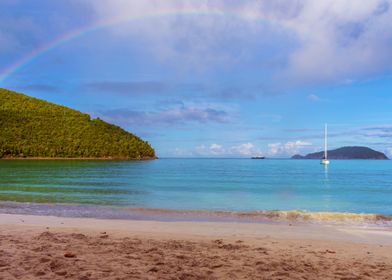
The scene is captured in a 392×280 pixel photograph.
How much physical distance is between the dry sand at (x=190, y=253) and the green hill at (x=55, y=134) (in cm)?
11783

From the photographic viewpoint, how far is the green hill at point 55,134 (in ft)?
415

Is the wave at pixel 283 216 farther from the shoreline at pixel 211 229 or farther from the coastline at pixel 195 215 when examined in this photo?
the shoreline at pixel 211 229

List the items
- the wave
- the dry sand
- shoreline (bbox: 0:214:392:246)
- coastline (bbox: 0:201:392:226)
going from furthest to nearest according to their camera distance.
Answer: the wave < coastline (bbox: 0:201:392:226) < shoreline (bbox: 0:214:392:246) < the dry sand

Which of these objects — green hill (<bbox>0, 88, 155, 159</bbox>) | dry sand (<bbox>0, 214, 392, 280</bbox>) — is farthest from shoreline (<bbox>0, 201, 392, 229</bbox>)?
green hill (<bbox>0, 88, 155, 159</bbox>)

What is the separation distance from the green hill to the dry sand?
117832 millimetres

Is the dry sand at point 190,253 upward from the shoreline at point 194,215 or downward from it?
upward

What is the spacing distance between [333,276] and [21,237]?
794 cm

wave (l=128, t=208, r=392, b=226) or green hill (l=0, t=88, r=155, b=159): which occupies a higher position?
green hill (l=0, t=88, r=155, b=159)

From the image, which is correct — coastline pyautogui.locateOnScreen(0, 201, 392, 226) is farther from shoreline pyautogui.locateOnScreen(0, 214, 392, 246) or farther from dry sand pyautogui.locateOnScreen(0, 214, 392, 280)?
dry sand pyautogui.locateOnScreen(0, 214, 392, 280)

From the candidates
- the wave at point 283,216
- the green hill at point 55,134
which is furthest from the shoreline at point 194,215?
the green hill at point 55,134

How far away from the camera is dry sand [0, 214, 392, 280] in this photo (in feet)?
25.0

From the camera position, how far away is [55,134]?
458 ft

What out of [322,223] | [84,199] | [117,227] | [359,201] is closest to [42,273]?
[117,227]

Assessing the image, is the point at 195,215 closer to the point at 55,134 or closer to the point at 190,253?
the point at 190,253
